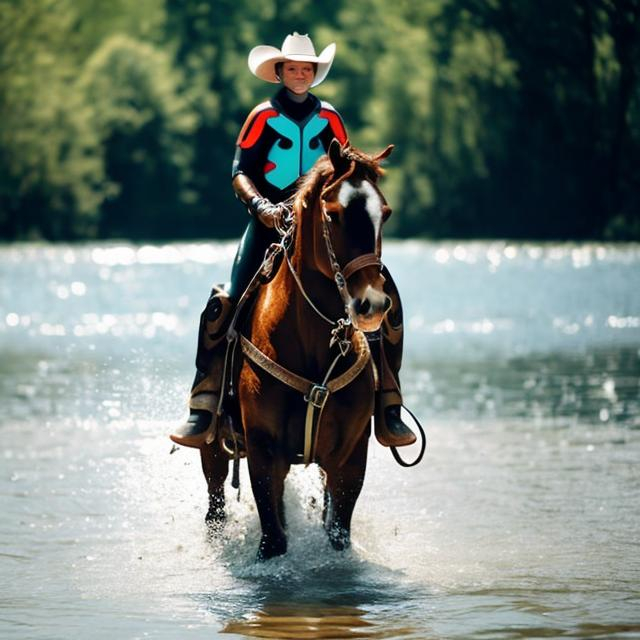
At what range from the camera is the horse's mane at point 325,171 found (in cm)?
826

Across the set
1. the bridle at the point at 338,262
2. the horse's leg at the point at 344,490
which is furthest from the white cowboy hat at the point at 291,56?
the horse's leg at the point at 344,490

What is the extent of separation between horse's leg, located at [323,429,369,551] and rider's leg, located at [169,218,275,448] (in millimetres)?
825

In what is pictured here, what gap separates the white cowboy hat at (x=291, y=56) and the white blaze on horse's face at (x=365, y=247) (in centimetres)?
149

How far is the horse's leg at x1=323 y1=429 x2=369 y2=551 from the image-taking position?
9289 mm

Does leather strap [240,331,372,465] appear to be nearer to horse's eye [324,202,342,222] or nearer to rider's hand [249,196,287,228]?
rider's hand [249,196,287,228]

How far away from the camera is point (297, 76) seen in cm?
946

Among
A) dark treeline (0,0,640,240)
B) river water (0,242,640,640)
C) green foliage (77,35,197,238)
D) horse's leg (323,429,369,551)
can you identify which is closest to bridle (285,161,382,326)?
horse's leg (323,429,369,551)

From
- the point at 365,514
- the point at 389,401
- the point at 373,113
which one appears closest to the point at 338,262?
the point at 389,401

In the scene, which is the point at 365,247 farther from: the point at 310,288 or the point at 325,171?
the point at 310,288

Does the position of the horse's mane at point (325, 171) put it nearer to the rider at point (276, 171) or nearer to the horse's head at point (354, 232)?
the horse's head at point (354, 232)

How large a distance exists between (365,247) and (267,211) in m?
1.04

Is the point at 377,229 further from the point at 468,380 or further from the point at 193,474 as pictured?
the point at 468,380

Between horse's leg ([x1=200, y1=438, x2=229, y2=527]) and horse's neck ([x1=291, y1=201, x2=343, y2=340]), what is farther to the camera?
horse's leg ([x1=200, y1=438, x2=229, y2=527])

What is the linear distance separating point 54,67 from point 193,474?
65.5m
